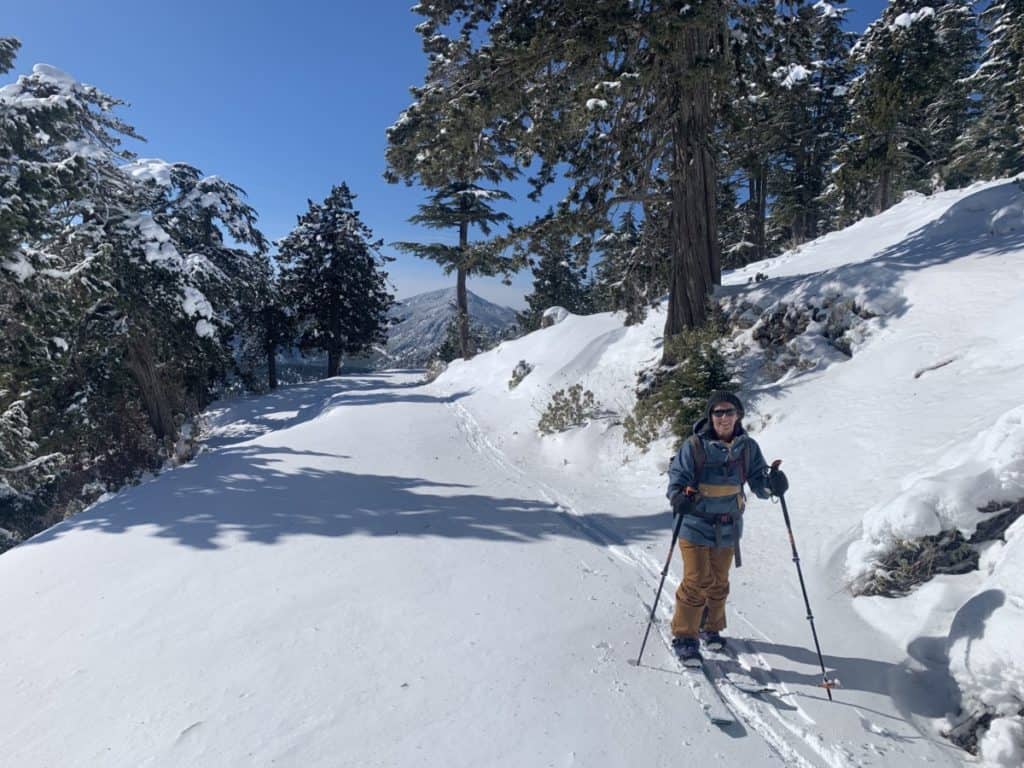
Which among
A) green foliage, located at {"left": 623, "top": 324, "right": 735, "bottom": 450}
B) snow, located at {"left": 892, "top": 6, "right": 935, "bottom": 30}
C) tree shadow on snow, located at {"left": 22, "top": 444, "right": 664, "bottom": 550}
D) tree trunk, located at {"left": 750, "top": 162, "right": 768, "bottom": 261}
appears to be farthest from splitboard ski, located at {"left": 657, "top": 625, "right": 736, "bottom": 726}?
tree trunk, located at {"left": 750, "top": 162, "right": 768, "bottom": 261}

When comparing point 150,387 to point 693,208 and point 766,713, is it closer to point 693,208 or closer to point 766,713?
point 693,208

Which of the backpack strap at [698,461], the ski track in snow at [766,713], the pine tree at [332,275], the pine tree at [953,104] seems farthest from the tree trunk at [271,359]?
the pine tree at [953,104]

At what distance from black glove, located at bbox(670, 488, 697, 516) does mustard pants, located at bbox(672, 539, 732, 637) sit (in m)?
0.34

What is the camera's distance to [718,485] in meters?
3.85

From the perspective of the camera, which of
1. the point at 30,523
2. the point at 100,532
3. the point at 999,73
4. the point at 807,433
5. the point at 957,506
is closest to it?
the point at 957,506

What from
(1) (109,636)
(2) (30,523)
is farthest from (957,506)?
(2) (30,523)

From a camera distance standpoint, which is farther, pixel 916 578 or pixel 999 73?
pixel 999 73

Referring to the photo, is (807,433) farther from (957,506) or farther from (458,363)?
(458,363)

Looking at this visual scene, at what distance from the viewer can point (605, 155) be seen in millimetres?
9742

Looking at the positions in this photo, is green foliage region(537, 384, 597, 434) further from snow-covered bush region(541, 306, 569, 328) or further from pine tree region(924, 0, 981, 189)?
pine tree region(924, 0, 981, 189)

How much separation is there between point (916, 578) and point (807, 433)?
283 cm

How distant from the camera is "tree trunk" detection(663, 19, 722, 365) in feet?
31.4

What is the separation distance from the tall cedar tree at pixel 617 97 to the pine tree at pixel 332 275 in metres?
21.0

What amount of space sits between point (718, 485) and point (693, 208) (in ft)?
25.3
